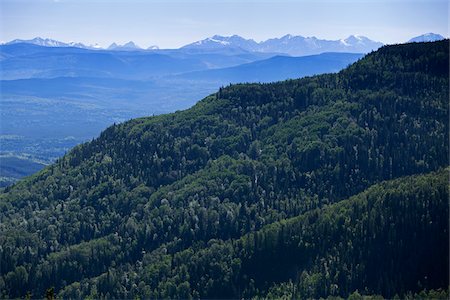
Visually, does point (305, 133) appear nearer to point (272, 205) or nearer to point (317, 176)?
point (317, 176)

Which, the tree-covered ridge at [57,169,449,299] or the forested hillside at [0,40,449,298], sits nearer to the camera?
the tree-covered ridge at [57,169,449,299]

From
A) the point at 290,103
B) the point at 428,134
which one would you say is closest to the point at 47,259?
the point at 290,103

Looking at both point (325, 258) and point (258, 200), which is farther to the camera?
point (258, 200)

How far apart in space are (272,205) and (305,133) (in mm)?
30090

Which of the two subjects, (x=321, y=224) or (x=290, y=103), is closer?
(x=321, y=224)

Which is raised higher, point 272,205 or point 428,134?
point 428,134

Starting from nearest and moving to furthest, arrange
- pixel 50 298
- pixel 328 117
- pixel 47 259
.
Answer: pixel 50 298, pixel 47 259, pixel 328 117

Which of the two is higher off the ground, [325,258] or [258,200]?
[258,200]

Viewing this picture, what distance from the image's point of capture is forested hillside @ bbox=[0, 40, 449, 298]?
121 meters

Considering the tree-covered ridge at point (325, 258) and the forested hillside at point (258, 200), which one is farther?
the forested hillside at point (258, 200)

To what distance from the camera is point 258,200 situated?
15375 cm

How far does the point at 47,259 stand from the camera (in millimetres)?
139250

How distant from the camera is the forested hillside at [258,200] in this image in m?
121

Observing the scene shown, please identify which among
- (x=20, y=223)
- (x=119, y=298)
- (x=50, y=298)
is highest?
(x=50, y=298)
